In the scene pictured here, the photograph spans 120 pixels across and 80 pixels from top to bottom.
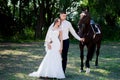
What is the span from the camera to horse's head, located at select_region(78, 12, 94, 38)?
11148 millimetres

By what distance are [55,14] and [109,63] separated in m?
22.2

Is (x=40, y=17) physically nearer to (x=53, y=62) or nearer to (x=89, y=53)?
(x=89, y=53)

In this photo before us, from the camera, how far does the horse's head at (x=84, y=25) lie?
11148 millimetres

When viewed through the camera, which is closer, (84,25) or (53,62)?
(53,62)

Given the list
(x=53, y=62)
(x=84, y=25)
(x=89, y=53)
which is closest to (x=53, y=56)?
(x=53, y=62)

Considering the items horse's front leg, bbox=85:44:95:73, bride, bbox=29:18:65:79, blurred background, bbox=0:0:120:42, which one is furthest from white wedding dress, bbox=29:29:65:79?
blurred background, bbox=0:0:120:42

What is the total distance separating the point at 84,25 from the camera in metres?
11.4

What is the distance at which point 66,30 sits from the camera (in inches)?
416

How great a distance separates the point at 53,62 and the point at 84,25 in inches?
77.9

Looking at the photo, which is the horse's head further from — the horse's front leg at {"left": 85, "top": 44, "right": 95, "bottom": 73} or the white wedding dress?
the white wedding dress

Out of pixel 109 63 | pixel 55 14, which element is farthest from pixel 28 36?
pixel 109 63

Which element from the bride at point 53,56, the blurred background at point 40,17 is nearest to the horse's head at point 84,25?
the bride at point 53,56

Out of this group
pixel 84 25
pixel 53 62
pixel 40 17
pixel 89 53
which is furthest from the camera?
pixel 40 17

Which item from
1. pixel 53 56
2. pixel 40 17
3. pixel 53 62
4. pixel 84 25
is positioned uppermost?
pixel 84 25
